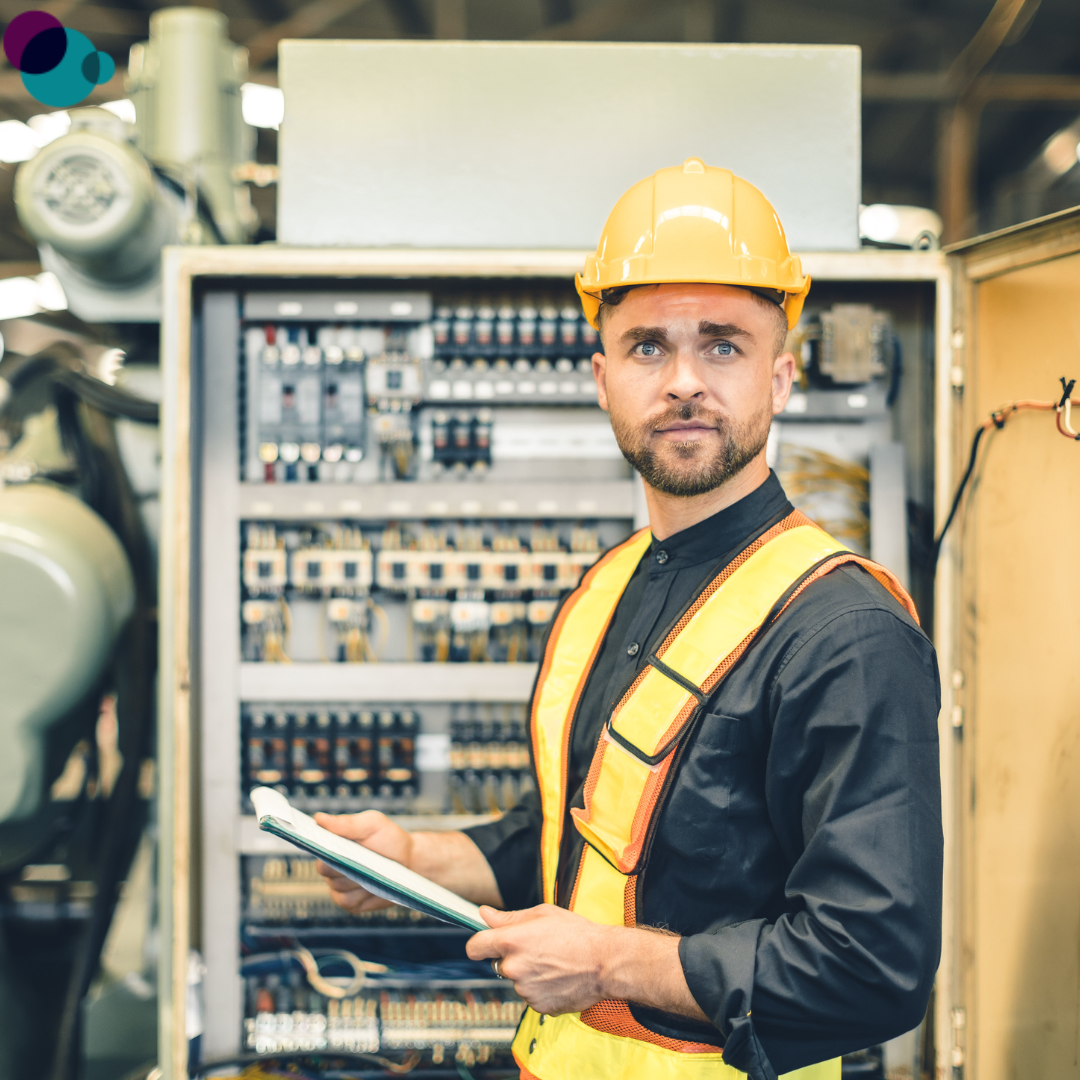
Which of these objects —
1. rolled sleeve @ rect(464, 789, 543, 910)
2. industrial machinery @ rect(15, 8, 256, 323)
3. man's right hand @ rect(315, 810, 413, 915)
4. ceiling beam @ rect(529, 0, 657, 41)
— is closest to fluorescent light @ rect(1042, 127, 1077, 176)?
ceiling beam @ rect(529, 0, 657, 41)

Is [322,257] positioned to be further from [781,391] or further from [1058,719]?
[1058,719]

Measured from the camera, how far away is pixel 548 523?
1.73 m

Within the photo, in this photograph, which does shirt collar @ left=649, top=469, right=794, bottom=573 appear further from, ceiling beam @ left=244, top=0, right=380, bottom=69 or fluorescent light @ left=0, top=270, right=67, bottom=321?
fluorescent light @ left=0, top=270, right=67, bottom=321

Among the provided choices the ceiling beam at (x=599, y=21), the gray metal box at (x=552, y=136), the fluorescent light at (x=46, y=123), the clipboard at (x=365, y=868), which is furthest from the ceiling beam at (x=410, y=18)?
the clipboard at (x=365, y=868)

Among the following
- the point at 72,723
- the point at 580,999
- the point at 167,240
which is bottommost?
the point at 580,999

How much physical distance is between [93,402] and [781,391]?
1.46 m

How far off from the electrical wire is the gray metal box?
44 cm

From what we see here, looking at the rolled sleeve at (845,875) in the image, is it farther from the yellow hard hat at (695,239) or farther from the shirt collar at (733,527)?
the yellow hard hat at (695,239)

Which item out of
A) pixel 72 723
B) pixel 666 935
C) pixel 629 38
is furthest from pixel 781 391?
pixel 629 38

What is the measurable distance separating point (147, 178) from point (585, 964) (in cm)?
162

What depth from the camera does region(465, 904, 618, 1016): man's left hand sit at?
0.83 meters

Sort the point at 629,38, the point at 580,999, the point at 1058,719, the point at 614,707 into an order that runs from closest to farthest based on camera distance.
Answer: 1. the point at 580,999
2. the point at 614,707
3. the point at 1058,719
4. the point at 629,38

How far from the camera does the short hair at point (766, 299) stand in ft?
3.33

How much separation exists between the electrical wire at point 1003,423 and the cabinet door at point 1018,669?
1 centimetres
